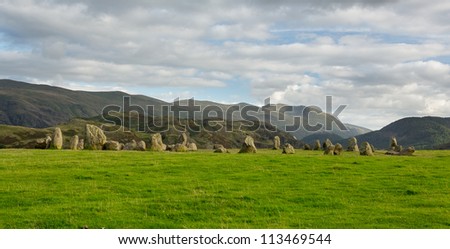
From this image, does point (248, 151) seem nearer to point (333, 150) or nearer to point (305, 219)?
point (333, 150)

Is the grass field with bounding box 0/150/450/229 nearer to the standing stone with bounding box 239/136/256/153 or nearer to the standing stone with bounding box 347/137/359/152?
the standing stone with bounding box 239/136/256/153

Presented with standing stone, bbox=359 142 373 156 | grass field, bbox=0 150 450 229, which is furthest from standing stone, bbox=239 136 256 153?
grass field, bbox=0 150 450 229

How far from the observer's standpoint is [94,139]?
203 feet

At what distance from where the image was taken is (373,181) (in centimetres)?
2980

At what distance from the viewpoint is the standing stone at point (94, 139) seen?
2414 inches

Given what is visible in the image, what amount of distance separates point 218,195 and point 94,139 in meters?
41.8

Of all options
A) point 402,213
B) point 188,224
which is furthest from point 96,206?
point 402,213

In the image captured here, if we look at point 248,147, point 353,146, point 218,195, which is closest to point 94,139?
point 248,147

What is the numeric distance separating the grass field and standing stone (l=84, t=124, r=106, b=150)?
24.1 meters

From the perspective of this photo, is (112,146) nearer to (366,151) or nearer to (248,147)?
(248,147)

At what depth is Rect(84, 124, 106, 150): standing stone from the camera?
61312 millimetres

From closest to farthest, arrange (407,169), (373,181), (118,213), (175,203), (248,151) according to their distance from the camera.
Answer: (118,213) → (175,203) → (373,181) → (407,169) → (248,151)

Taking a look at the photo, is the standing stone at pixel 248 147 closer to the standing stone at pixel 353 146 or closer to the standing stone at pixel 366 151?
the standing stone at pixel 366 151
